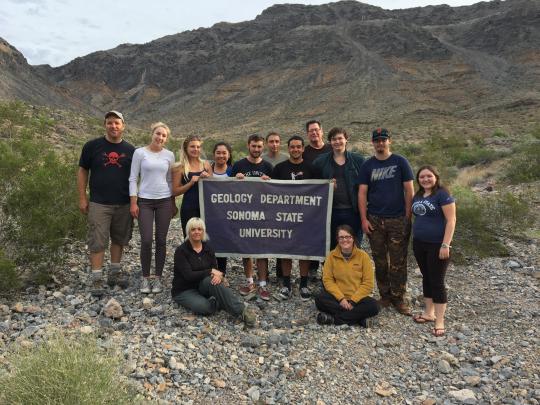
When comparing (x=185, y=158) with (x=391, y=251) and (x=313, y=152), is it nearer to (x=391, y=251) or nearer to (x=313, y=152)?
(x=313, y=152)

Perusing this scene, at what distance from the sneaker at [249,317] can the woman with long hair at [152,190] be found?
1257 millimetres

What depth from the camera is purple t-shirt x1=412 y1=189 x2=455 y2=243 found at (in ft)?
16.7

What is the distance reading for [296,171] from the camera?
5.95 m

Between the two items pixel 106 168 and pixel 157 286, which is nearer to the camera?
pixel 106 168

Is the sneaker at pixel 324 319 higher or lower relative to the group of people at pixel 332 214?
lower

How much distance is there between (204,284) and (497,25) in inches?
4070

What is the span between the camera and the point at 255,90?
3388 inches

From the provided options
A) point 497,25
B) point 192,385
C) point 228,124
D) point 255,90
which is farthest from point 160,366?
point 497,25

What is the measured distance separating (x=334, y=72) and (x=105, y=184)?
79350 mm

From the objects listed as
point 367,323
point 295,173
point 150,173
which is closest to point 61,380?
point 150,173

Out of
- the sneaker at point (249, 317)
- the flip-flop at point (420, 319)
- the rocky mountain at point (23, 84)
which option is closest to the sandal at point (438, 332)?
A: the flip-flop at point (420, 319)

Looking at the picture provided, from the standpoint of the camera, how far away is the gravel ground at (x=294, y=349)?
13.4 ft

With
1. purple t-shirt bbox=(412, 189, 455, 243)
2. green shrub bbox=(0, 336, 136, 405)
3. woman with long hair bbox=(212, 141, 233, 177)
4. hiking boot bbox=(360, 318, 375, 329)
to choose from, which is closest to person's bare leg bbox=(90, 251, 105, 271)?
woman with long hair bbox=(212, 141, 233, 177)

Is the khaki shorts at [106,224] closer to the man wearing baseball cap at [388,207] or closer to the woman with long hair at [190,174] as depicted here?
the woman with long hair at [190,174]
